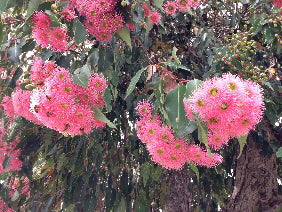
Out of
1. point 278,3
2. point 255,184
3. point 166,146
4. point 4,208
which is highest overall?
point 278,3

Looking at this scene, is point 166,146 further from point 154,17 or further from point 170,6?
point 170,6

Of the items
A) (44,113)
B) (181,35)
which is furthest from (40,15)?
(181,35)

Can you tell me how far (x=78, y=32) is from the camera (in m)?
1.48

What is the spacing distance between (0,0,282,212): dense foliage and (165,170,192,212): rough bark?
7cm

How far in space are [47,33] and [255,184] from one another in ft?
6.24

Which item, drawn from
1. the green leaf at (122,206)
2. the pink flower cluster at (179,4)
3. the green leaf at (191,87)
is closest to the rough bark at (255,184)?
the green leaf at (122,206)

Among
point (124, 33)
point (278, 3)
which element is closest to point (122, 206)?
point (124, 33)

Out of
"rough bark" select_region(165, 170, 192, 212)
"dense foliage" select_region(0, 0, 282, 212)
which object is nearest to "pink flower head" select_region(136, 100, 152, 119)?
"dense foliage" select_region(0, 0, 282, 212)

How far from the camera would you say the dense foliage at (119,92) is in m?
1.28

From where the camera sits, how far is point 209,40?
248cm

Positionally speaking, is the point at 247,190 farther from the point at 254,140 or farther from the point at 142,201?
the point at 142,201

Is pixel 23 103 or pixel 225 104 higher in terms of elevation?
pixel 23 103

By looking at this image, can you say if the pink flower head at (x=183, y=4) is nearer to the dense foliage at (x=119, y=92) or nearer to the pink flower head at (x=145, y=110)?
the dense foliage at (x=119, y=92)

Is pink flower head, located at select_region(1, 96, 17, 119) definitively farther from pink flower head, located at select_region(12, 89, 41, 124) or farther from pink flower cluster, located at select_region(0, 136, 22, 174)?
pink flower cluster, located at select_region(0, 136, 22, 174)
